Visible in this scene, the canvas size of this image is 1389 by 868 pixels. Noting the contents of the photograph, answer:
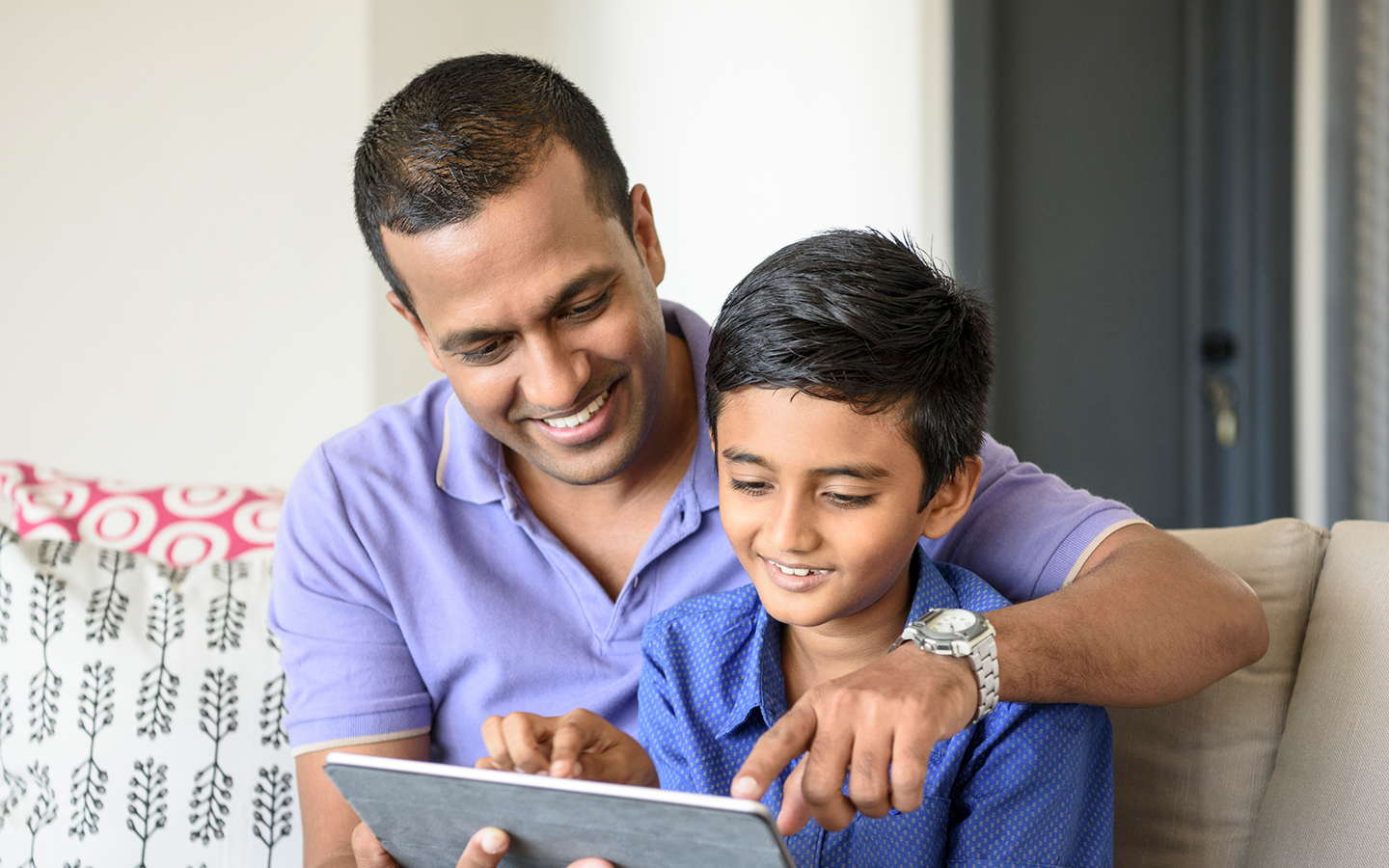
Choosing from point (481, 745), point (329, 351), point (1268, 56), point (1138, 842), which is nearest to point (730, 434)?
point (481, 745)

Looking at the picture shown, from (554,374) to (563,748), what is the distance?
40 cm

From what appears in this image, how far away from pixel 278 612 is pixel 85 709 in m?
0.32

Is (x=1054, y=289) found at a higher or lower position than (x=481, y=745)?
higher

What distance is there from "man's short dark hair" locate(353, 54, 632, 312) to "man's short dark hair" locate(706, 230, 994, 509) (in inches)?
11.2

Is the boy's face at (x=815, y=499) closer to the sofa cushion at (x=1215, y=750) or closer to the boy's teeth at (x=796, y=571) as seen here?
the boy's teeth at (x=796, y=571)

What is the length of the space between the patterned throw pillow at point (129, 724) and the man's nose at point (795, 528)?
2.83 feet

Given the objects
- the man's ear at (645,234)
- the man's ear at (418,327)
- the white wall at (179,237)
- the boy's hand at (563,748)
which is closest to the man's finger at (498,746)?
the boy's hand at (563,748)

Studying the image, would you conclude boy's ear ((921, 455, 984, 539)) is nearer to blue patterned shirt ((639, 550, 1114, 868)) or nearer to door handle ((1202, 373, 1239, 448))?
blue patterned shirt ((639, 550, 1114, 868))

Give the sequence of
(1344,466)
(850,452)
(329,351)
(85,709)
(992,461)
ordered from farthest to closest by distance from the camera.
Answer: (1344,466) < (329,351) < (85,709) < (992,461) < (850,452)

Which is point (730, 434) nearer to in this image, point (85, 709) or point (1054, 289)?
point (85, 709)

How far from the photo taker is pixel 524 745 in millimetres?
986

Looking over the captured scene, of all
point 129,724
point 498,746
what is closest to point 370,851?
point 498,746

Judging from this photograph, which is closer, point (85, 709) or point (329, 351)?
point (85, 709)

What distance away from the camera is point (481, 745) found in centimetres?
138
